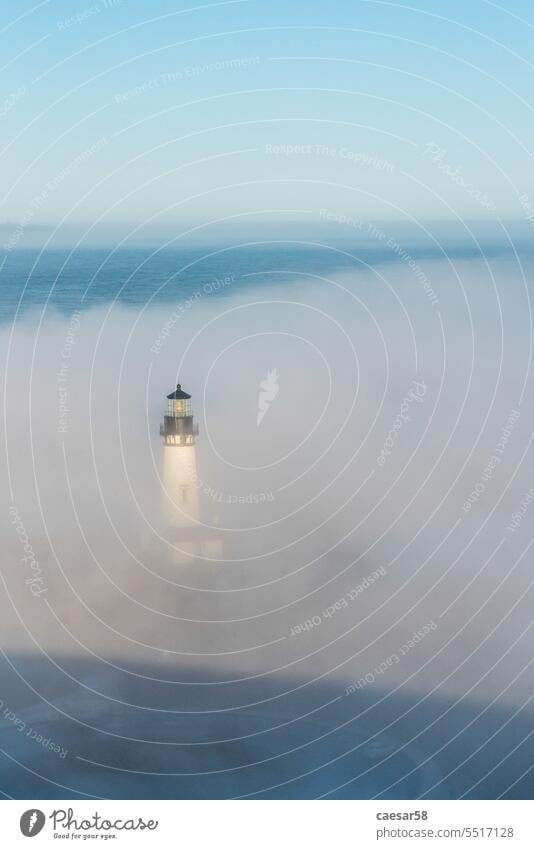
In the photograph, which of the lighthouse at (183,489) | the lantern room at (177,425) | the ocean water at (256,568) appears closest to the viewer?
the ocean water at (256,568)

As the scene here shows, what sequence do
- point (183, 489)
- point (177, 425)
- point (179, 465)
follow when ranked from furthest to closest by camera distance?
A: point (183, 489)
point (179, 465)
point (177, 425)

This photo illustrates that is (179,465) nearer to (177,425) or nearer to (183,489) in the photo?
(183,489)

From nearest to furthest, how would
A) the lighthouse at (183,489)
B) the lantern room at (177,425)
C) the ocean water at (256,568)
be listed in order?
the ocean water at (256,568)
the lantern room at (177,425)
the lighthouse at (183,489)

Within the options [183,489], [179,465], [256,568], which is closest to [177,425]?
[179,465]

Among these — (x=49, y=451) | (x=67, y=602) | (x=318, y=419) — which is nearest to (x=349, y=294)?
(x=318, y=419)

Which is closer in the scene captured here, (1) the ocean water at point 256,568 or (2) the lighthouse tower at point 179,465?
(1) the ocean water at point 256,568

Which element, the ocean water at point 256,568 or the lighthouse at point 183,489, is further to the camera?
the lighthouse at point 183,489

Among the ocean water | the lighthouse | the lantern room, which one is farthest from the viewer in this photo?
the lighthouse

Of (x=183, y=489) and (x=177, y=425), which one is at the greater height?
(x=177, y=425)

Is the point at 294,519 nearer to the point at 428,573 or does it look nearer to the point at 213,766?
the point at 428,573
